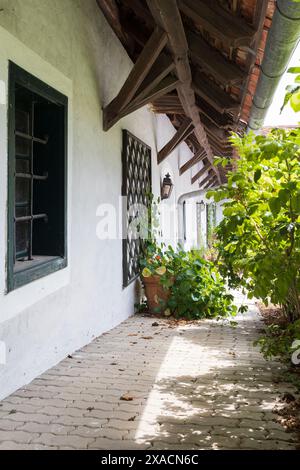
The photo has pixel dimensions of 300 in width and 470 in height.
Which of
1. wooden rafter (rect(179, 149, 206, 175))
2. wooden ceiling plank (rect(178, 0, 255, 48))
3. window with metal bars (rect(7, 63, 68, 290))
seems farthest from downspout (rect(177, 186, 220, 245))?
window with metal bars (rect(7, 63, 68, 290))

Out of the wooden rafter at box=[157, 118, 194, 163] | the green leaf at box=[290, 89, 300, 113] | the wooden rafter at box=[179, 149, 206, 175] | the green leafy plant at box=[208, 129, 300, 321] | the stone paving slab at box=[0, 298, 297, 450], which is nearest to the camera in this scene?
the green leaf at box=[290, 89, 300, 113]

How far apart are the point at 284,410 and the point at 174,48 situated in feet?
10.1

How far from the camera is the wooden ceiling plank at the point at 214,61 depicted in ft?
14.6

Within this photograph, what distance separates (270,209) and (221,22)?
2.11 meters

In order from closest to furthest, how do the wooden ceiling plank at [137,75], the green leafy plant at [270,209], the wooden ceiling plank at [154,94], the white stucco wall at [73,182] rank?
the green leafy plant at [270,209] → the white stucco wall at [73,182] → the wooden ceiling plank at [137,75] → the wooden ceiling plank at [154,94]

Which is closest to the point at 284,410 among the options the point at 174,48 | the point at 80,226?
the point at 80,226

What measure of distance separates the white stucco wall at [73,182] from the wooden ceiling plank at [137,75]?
0.38ft

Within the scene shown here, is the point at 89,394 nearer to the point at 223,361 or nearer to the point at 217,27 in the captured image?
the point at 223,361

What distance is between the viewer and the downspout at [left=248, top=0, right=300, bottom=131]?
2615 mm

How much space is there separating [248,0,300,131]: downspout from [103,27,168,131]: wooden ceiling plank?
37.2 inches

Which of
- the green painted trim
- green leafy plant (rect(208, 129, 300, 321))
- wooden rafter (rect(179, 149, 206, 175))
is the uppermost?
wooden rafter (rect(179, 149, 206, 175))

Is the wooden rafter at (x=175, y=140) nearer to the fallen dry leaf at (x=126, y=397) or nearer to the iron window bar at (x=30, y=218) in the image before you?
the iron window bar at (x=30, y=218)

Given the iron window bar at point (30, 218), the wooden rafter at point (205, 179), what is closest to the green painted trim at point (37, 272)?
the iron window bar at point (30, 218)

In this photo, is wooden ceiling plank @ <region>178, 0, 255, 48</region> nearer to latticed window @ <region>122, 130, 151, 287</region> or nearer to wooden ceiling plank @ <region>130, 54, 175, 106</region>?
wooden ceiling plank @ <region>130, 54, 175, 106</region>
